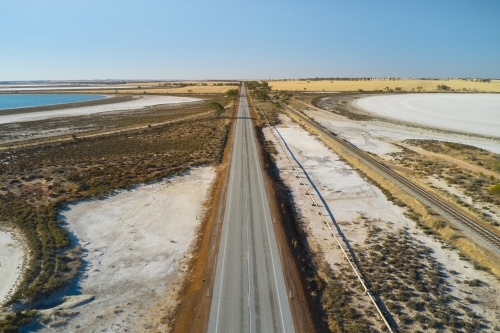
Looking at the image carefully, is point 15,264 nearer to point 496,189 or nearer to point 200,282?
point 200,282

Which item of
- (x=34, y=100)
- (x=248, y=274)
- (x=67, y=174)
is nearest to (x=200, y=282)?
(x=248, y=274)

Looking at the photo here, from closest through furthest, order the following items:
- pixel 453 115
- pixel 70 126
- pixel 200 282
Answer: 1. pixel 200 282
2. pixel 70 126
3. pixel 453 115

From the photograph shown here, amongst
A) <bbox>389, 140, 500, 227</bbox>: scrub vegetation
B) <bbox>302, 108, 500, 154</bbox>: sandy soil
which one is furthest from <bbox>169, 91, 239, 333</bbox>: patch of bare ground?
<bbox>302, 108, 500, 154</bbox>: sandy soil

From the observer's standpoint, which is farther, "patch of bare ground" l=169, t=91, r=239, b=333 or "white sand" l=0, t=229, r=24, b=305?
"white sand" l=0, t=229, r=24, b=305

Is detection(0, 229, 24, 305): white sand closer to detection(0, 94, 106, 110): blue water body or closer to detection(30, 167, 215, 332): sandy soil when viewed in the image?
detection(30, 167, 215, 332): sandy soil

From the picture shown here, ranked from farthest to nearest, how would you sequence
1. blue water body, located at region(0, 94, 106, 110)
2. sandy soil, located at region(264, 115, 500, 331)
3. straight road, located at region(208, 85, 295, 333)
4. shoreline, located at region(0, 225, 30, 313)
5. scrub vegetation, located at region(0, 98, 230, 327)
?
blue water body, located at region(0, 94, 106, 110) < scrub vegetation, located at region(0, 98, 230, 327) < sandy soil, located at region(264, 115, 500, 331) < shoreline, located at region(0, 225, 30, 313) < straight road, located at region(208, 85, 295, 333)

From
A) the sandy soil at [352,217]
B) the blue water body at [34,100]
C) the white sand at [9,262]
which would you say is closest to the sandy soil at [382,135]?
the sandy soil at [352,217]

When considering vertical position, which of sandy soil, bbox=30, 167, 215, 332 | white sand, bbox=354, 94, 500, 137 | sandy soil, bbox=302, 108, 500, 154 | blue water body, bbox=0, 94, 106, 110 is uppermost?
blue water body, bbox=0, 94, 106, 110

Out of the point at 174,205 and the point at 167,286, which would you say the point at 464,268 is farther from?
the point at 174,205
